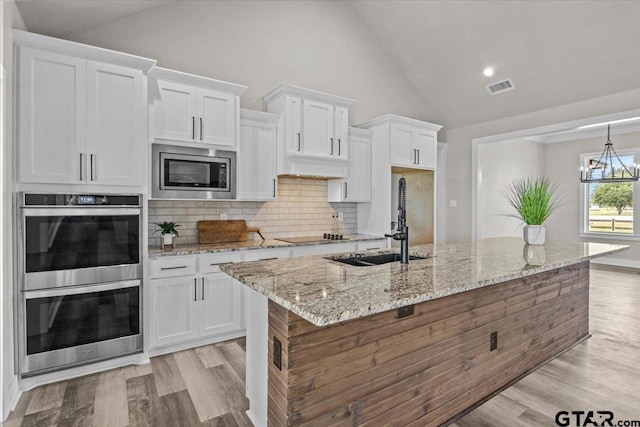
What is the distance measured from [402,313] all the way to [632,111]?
14.9 feet

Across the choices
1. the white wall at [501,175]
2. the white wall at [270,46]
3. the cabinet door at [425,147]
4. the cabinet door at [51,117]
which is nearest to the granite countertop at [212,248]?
the cabinet door at [51,117]

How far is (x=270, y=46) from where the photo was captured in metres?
4.43

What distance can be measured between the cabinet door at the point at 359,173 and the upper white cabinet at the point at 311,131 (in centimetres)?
22

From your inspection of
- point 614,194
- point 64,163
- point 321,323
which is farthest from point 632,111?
point 64,163

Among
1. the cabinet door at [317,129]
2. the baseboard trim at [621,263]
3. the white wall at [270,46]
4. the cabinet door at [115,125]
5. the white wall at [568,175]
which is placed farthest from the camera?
the white wall at [568,175]

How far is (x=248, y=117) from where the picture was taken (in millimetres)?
3830

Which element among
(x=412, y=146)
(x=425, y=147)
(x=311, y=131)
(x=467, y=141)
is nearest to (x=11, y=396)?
(x=311, y=131)

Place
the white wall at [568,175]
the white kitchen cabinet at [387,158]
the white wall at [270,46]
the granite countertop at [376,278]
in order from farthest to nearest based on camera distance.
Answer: the white wall at [568,175] → the white kitchen cabinet at [387,158] → the white wall at [270,46] → the granite countertop at [376,278]

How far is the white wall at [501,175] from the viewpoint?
698cm

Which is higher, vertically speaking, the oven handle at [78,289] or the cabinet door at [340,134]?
the cabinet door at [340,134]

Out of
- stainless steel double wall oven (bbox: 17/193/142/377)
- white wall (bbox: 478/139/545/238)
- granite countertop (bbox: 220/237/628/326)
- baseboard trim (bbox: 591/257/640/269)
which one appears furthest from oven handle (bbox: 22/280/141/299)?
baseboard trim (bbox: 591/257/640/269)

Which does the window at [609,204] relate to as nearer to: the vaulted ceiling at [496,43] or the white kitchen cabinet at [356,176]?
the vaulted ceiling at [496,43]

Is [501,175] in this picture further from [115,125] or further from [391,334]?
[115,125]

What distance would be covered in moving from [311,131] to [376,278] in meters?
2.76
